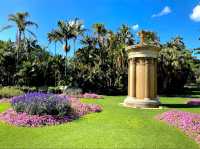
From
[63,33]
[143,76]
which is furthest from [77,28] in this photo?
[143,76]

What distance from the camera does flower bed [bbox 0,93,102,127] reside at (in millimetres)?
11416

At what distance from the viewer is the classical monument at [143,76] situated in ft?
64.1

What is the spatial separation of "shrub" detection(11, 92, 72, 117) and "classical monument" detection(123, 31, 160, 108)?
25.5 ft

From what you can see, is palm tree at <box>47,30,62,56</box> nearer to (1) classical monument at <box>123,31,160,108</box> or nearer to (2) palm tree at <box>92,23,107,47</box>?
(2) palm tree at <box>92,23,107,47</box>

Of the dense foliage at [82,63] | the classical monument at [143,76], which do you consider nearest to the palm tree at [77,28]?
the dense foliage at [82,63]

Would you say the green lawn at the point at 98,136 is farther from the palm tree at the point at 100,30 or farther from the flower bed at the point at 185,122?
the palm tree at the point at 100,30

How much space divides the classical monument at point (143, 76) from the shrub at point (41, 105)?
25.5 feet

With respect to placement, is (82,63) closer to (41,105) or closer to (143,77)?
(143,77)

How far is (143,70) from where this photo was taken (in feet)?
65.1

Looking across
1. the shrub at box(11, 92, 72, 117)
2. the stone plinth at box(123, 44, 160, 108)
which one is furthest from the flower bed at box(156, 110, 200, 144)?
the stone plinth at box(123, 44, 160, 108)

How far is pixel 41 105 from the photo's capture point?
1232cm

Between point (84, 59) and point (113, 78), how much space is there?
4984 millimetres

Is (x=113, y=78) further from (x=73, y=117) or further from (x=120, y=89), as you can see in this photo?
(x=73, y=117)

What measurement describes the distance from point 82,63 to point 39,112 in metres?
27.9
